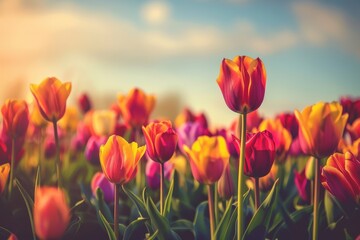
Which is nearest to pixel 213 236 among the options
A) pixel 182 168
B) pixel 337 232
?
pixel 337 232

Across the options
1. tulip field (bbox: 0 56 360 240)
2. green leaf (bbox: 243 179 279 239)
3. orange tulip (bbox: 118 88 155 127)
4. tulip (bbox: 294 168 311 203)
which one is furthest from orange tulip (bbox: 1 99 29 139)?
tulip (bbox: 294 168 311 203)

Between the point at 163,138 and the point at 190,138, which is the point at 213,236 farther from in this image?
the point at 190,138

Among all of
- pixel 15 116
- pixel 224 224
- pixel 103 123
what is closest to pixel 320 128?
pixel 224 224

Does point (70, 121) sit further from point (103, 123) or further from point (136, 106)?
point (136, 106)

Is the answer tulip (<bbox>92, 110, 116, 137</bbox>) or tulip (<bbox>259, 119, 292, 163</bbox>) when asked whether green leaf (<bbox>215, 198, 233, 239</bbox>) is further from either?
tulip (<bbox>92, 110, 116, 137</bbox>)

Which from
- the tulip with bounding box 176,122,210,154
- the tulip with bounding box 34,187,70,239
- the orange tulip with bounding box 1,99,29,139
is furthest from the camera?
the tulip with bounding box 176,122,210,154

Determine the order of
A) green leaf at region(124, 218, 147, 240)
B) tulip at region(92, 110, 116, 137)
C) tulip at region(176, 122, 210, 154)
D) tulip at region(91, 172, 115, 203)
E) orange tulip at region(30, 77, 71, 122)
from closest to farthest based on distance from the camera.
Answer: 1. green leaf at region(124, 218, 147, 240)
2. orange tulip at region(30, 77, 71, 122)
3. tulip at region(91, 172, 115, 203)
4. tulip at region(176, 122, 210, 154)
5. tulip at region(92, 110, 116, 137)

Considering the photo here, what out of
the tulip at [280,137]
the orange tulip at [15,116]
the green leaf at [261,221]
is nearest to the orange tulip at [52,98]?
the orange tulip at [15,116]
